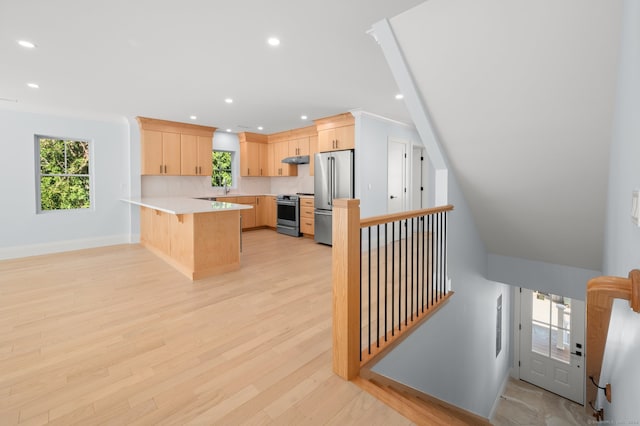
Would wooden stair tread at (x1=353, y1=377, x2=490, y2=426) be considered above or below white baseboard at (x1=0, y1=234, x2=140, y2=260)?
below

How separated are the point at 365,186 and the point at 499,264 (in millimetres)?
2432

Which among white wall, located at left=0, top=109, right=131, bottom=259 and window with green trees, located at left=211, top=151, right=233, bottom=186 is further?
window with green trees, located at left=211, top=151, right=233, bottom=186

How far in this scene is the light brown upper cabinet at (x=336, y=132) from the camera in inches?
212

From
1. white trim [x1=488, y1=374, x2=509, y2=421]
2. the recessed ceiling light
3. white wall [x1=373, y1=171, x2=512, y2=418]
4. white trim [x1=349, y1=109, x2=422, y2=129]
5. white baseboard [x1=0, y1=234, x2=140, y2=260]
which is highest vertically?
white trim [x1=349, y1=109, x2=422, y2=129]

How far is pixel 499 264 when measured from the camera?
4.58 meters

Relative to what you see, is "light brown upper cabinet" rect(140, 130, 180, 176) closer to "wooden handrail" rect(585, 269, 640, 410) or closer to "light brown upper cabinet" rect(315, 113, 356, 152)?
"light brown upper cabinet" rect(315, 113, 356, 152)

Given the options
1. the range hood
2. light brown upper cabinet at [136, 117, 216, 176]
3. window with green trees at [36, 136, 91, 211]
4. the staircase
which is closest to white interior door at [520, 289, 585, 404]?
the staircase

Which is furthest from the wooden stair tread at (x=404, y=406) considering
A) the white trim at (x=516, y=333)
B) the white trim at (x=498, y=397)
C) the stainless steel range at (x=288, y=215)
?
the white trim at (x=516, y=333)

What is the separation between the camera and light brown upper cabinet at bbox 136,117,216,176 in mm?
5891

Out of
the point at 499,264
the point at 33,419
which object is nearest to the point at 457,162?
Result: the point at 499,264

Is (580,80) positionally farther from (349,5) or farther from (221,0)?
(221,0)

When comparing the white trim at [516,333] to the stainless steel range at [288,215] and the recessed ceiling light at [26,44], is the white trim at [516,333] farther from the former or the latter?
the recessed ceiling light at [26,44]

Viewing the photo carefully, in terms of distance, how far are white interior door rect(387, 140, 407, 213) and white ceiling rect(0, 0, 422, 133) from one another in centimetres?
99

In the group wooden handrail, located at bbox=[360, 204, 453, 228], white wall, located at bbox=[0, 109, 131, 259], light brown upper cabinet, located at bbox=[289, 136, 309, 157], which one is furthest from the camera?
light brown upper cabinet, located at bbox=[289, 136, 309, 157]
